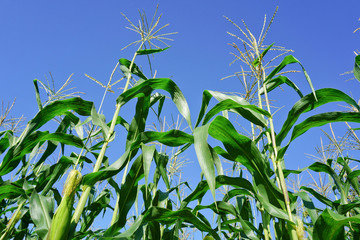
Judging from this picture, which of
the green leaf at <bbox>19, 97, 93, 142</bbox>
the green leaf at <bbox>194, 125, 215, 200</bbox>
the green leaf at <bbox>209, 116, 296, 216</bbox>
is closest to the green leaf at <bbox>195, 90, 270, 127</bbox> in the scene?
the green leaf at <bbox>209, 116, 296, 216</bbox>

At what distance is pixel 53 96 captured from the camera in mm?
2396

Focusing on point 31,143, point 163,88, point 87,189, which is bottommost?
point 87,189

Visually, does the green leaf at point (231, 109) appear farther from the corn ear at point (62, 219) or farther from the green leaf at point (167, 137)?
the corn ear at point (62, 219)

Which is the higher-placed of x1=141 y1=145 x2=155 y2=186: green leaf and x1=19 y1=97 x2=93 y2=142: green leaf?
x1=19 y1=97 x2=93 y2=142: green leaf

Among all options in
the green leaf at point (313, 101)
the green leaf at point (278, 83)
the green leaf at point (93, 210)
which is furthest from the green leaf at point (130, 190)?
the green leaf at point (278, 83)

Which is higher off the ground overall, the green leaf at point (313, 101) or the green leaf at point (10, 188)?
the green leaf at point (313, 101)

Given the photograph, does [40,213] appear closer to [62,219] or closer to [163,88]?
[62,219]

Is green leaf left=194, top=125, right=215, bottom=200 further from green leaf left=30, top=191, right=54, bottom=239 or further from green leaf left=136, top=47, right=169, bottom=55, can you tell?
green leaf left=136, top=47, right=169, bottom=55

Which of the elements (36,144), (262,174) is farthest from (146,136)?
(36,144)

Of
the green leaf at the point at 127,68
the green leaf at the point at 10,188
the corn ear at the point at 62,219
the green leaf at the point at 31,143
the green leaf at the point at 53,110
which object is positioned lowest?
the corn ear at the point at 62,219

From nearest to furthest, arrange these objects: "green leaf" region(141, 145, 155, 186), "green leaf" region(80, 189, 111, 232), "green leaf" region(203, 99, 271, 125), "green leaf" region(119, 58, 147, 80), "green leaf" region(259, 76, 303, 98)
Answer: "green leaf" region(141, 145, 155, 186), "green leaf" region(203, 99, 271, 125), "green leaf" region(259, 76, 303, 98), "green leaf" region(119, 58, 147, 80), "green leaf" region(80, 189, 111, 232)

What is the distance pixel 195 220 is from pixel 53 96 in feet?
5.65

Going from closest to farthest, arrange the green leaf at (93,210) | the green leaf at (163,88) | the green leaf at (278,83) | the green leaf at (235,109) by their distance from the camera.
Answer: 1. the green leaf at (235,109)
2. the green leaf at (163,88)
3. the green leaf at (278,83)
4. the green leaf at (93,210)

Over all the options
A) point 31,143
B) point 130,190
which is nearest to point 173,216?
point 130,190
